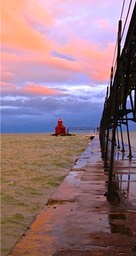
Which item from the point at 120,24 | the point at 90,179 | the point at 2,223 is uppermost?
the point at 120,24

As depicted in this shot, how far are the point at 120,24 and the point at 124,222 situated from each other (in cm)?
494

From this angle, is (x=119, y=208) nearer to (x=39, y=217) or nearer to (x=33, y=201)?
(x=39, y=217)

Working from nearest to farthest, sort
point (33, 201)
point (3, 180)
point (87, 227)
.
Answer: point (87, 227) → point (33, 201) → point (3, 180)

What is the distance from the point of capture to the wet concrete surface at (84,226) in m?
4.28

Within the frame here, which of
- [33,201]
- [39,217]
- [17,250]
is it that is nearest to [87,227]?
[39,217]

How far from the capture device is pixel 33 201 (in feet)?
40.4

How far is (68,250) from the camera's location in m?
4.28

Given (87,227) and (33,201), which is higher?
(87,227)

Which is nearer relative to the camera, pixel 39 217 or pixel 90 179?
pixel 39 217

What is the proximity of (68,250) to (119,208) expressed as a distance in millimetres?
2581

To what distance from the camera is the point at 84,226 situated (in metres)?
5.39

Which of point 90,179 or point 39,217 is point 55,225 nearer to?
point 39,217

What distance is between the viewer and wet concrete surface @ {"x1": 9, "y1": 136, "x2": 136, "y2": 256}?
14.0ft

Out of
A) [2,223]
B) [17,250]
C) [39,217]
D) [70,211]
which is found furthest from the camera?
[2,223]
